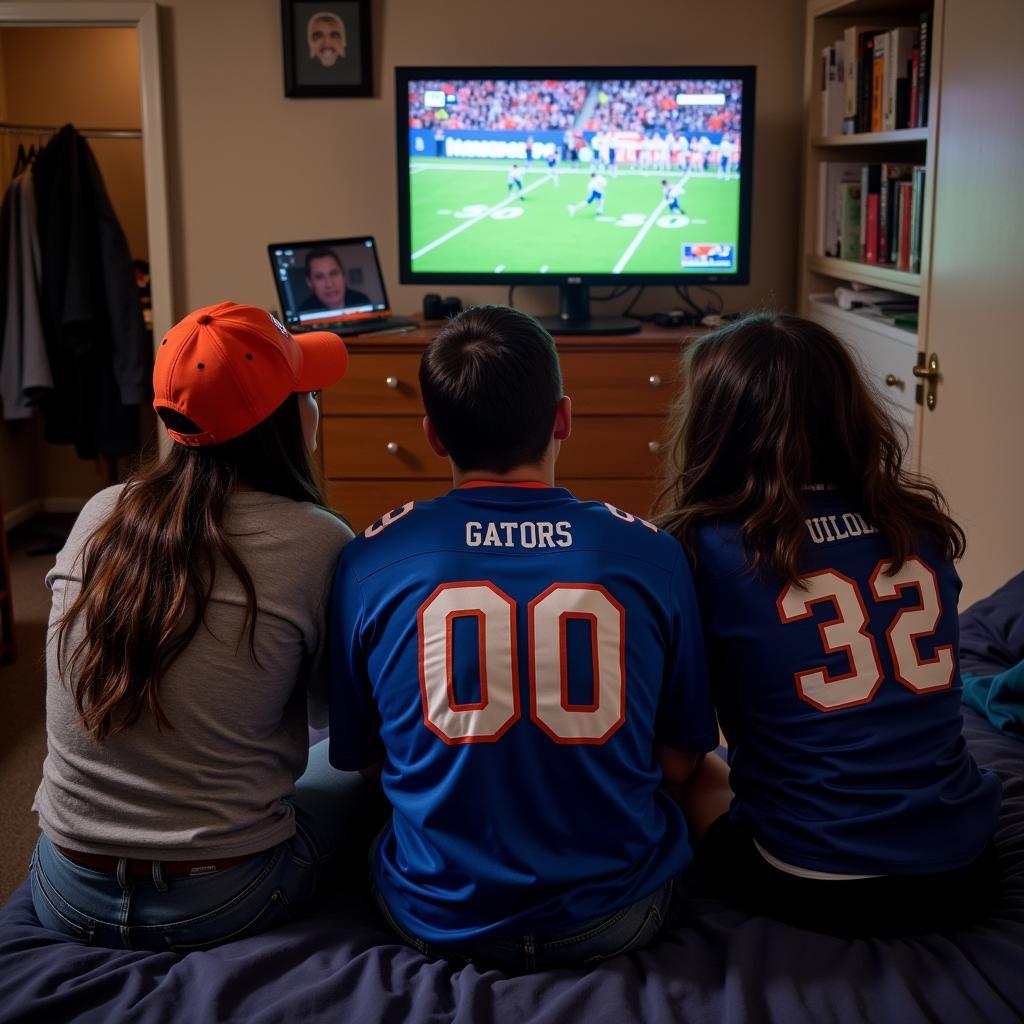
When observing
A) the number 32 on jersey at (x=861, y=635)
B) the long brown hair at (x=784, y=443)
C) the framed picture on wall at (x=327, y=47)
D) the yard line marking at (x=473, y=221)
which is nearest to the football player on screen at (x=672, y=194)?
the yard line marking at (x=473, y=221)

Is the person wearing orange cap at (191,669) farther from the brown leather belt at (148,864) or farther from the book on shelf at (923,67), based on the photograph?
the book on shelf at (923,67)

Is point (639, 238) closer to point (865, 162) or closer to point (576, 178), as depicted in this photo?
point (576, 178)

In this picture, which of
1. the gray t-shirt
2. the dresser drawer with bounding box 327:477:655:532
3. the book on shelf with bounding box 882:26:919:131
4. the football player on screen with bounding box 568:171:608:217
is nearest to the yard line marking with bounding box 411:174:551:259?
the football player on screen with bounding box 568:171:608:217

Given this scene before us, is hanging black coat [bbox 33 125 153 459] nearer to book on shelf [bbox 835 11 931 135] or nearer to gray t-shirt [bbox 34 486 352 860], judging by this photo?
book on shelf [bbox 835 11 931 135]

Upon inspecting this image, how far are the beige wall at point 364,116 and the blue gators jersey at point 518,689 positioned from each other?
291 centimetres

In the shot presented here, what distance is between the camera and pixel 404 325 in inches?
150

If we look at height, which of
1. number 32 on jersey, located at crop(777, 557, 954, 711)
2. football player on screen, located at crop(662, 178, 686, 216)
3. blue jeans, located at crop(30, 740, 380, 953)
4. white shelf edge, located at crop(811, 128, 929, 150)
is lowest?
blue jeans, located at crop(30, 740, 380, 953)

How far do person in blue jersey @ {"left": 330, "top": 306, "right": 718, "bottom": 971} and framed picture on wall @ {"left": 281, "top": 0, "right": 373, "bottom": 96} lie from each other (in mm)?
2829

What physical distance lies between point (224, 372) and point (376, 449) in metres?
2.30

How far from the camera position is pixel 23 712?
3.10 m

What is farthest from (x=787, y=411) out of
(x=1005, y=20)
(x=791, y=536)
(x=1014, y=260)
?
(x=1005, y=20)

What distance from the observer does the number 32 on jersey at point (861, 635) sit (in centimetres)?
143

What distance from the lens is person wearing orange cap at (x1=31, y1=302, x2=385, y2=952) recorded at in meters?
1.41

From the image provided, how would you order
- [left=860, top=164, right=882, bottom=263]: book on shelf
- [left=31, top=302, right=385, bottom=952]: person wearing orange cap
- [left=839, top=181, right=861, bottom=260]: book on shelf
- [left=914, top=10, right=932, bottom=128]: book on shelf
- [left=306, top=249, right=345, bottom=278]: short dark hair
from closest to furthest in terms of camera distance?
[left=31, top=302, right=385, bottom=952]: person wearing orange cap
[left=914, top=10, right=932, bottom=128]: book on shelf
[left=860, top=164, right=882, bottom=263]: book on shelf
[left=839, top=181, right=861, bottom=260]: book on shelf
[left=306, top=249, right=345, bottom=278]: short dark hair
